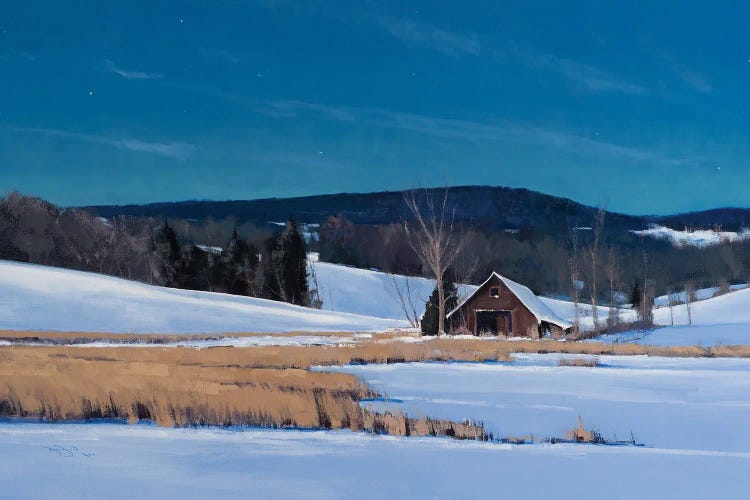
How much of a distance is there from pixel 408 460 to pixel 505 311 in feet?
132

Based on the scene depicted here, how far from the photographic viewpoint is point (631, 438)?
795 centimetres

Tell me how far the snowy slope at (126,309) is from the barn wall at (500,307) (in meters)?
7.80

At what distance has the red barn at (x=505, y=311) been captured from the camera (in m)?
45.4

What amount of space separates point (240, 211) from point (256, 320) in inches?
4495

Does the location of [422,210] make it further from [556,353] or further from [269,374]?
[269,374]

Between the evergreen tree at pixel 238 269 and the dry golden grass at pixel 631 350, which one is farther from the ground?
the evergreen tree at pixel 238 269

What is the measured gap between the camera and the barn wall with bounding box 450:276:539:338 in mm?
45719

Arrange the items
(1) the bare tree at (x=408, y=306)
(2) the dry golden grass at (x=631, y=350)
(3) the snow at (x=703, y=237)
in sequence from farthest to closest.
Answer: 1. (3) the snow at (x=703, y=237)
2. (1) the bare tree at (x=408, y=306)
3. (2) the dry golden grass at (x=631, y=350)

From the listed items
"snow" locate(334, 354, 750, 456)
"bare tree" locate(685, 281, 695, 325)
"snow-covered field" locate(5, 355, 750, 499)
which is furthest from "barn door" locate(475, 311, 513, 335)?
"snow-covered field" locate(5, 355, 750, 499)

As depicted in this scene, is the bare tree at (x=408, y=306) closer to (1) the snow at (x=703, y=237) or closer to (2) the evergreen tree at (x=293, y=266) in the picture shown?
(2) the evergreen tree at (x=293, y=266)

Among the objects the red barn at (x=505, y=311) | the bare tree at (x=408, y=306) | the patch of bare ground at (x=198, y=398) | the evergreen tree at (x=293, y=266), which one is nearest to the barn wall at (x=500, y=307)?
the red barn at (x=505, y=311)

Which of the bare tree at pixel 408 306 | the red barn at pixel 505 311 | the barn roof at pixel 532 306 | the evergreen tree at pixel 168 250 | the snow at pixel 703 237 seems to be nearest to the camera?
the bare tree at pixel 408 306

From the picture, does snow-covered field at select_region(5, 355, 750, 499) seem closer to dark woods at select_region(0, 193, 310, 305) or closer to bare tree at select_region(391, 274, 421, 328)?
bare tree at select_region(391, 274, 421, 328)
